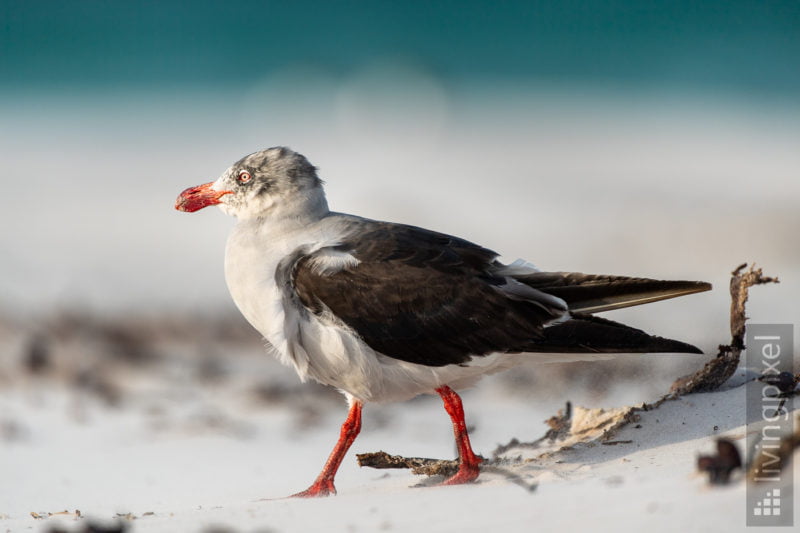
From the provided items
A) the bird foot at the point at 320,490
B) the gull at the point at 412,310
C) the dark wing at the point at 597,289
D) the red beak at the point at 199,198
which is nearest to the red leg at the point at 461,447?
the gull at the point at 412,310

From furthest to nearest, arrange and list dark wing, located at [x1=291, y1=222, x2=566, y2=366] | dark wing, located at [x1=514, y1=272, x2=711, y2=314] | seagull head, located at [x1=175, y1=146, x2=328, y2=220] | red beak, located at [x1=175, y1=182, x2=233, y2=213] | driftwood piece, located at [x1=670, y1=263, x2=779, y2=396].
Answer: red beak, located at [x1=175, y1=182, x2=233, y2=213] < seagull head, located at [x1=175, y1=146, x2=328, y2=220] < driftwood piece, located at [x1=670, y1=263, x2=779, y2=396] < dark wing, located at [x1=514, y1=272, x2=711, y2=314] < dark wing, located at [x1=291, y1=222, x2=566, y2=366]

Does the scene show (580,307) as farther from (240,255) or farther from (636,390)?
(636,390)

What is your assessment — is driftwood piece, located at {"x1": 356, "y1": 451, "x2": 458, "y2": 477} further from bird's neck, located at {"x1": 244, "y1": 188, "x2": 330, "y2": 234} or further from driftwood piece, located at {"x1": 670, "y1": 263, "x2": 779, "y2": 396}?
driftwood piece, located at {"x1": 670, "y1": 263, "x2": 779, "y2": 396}

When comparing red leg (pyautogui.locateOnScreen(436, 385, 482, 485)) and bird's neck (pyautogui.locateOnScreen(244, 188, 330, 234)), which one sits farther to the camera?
bird's neck (pyautogui.locateOnScreen(244, 188, 330, 234))

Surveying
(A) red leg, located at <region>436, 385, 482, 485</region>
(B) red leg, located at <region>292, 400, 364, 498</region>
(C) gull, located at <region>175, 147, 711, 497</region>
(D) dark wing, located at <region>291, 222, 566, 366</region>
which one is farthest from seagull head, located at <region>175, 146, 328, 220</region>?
(A) red leg, located at <region>436, 385, 482, 485</region>

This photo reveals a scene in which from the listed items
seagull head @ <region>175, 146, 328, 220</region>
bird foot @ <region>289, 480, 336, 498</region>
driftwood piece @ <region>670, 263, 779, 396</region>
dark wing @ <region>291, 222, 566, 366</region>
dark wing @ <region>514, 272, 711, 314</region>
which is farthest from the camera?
seagull head @ <region>175, 146, 328, 220</region>

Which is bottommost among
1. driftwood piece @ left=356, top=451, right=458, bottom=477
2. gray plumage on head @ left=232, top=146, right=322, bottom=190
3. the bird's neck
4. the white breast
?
driftwood piece @ left=356, top=451, right=458, bottom=477

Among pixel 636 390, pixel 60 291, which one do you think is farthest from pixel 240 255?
pixel 60 291
